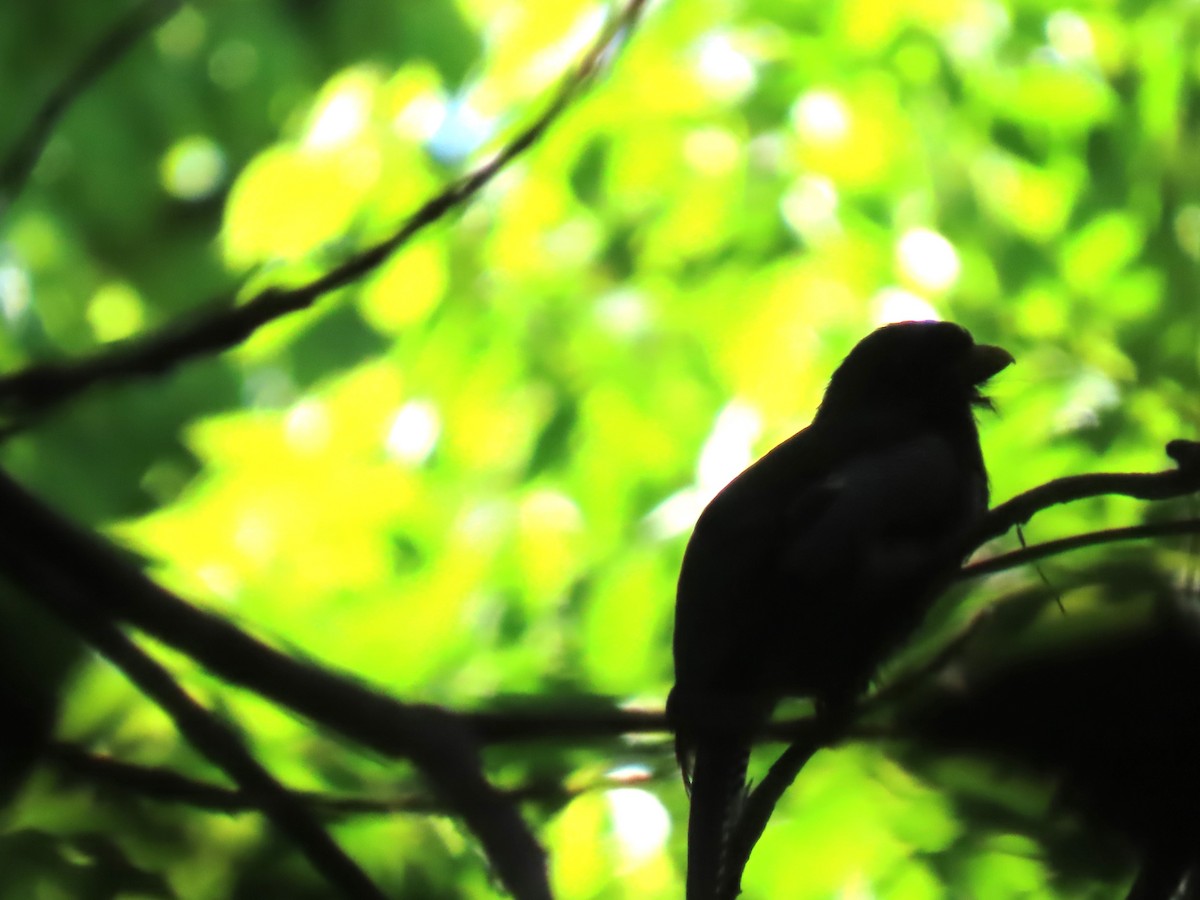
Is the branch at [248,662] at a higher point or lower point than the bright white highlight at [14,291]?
lower

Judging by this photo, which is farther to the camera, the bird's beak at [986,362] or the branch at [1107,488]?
the bird's beak at [986,362]

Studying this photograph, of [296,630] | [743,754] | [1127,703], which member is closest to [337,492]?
[296,630]

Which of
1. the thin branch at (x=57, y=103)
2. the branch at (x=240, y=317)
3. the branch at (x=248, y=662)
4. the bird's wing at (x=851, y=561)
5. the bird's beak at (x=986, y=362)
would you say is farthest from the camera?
the bird's beak at (x=986, y=362)

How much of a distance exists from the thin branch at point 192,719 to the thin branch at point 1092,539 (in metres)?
0.90

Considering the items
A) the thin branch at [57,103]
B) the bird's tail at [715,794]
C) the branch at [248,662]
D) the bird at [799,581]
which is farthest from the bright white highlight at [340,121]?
the branch at [248,662]

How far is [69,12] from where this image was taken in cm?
420

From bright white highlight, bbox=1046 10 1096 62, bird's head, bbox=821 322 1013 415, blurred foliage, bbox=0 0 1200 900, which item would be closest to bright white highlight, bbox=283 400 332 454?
blurred foliage, bbox=0 0 1200 900

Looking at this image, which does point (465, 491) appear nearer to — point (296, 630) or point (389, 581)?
point (389, 581)

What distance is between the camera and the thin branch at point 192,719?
1687 millimetres

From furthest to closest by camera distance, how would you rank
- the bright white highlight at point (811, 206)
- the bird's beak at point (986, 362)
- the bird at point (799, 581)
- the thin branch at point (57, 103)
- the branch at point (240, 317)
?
the bright white highlight at point (811, 206), the bird's beak at point (986, 362), the bird at point (799, 581), the thin branch at point (57, 103), the branch at point (240, 317)

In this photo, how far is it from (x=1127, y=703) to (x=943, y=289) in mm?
2902

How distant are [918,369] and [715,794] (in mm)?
1553

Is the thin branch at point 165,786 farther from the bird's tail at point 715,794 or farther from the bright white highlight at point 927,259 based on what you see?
the bright white highlight at point 927,259

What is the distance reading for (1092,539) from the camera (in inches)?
73.6
